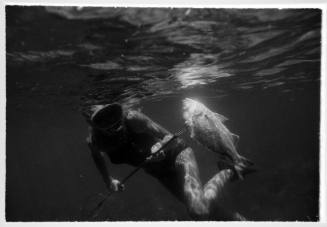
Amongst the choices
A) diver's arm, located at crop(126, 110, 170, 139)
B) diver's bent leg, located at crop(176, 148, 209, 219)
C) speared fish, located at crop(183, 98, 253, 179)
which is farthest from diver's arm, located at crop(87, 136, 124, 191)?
speared fish, located at crop(183, 98, 253, 179)

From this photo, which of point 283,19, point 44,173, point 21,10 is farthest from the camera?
point 44,173

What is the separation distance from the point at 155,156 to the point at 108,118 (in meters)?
1.56

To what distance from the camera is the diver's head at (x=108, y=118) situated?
6818 millimetres

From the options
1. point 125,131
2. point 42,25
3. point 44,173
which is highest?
point 42,25

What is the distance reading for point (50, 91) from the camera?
57.9 feet

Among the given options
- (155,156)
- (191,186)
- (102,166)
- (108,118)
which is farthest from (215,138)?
(102,166)

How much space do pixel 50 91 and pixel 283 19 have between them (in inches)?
559

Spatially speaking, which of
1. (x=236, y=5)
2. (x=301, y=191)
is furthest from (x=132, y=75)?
(x=301, y=191)

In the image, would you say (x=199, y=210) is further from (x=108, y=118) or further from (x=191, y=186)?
(x=108, y=118)

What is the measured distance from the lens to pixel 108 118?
6969 millimetres

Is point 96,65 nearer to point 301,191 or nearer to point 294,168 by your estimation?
point 301,191

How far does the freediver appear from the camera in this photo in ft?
21.7

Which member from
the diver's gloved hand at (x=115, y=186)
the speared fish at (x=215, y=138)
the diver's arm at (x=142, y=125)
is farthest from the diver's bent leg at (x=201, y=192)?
the diver's gloved hand at (x=115, y=186)

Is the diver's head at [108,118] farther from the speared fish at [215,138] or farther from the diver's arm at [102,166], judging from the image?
the speared fish at [215,138]
